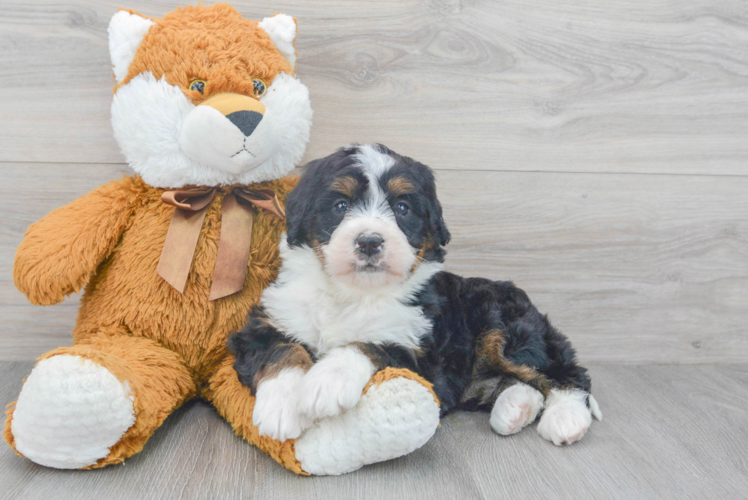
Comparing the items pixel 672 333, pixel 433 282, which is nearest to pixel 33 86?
pixel 433 282

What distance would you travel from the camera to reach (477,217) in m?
2.19

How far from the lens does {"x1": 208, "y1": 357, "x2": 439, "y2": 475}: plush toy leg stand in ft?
4.33

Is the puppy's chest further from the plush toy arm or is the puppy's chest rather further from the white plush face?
the plush toy arm

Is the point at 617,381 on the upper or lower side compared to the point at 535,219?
lower

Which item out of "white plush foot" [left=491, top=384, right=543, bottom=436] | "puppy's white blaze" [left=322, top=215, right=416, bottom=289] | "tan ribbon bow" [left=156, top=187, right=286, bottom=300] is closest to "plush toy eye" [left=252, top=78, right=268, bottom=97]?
"tan ribbon bow" [left=156, top=187, right=286, bottom=300]

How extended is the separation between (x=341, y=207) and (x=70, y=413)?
2.59 feet

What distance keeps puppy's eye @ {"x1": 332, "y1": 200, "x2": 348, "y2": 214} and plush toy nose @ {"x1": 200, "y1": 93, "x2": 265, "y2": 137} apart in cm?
33

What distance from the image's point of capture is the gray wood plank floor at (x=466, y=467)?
4.33ft

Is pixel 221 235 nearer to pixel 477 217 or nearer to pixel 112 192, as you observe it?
pixel 112 192

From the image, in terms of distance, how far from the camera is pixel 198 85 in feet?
5.17

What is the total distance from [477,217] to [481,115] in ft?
1.28

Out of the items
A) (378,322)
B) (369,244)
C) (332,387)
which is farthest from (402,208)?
(332,387)

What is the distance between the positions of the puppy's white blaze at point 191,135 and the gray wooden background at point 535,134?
42 centimetres

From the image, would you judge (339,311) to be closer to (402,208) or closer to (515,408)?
(402,208)
